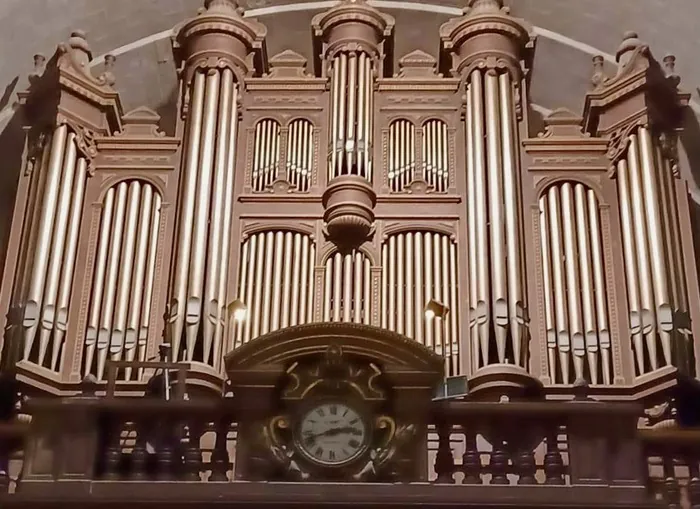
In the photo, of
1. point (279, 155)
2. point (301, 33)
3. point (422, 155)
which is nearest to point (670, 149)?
point (422, 155)

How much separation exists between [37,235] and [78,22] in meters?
3.04

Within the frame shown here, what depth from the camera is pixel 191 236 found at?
11.7 meters

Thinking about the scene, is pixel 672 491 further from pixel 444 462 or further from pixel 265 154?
pixel 265 154

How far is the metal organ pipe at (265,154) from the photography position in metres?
12.4

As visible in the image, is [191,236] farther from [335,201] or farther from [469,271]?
[469,271]

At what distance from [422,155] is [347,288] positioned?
5.53 ft

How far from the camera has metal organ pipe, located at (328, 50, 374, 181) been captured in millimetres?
12328

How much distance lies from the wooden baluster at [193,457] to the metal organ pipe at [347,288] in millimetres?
2960

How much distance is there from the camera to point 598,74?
42.6ft

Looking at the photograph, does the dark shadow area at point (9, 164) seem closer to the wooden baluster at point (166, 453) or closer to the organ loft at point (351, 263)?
the organ loft at point (351, 263)

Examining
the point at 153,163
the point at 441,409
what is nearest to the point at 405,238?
the point at 153,163

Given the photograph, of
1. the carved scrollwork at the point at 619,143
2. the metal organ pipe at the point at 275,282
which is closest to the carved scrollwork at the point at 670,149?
the carved scrollwork at the point at 619,143

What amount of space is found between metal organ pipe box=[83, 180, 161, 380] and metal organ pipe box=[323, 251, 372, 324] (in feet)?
4.89

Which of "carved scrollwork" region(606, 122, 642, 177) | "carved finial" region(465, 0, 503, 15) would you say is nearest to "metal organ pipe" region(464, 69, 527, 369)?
"carved finial" region(465, 0, 503, 15)
